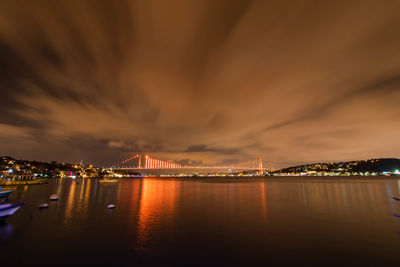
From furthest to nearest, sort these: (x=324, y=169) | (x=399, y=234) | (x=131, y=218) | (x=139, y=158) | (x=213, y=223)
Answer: (x=324, y=169)
(x=139, y=158)
(x=131, y=218)
(x=213, y=223)
(x=399, y=234)

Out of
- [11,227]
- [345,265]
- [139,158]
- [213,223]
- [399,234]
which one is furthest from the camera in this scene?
[139,158]

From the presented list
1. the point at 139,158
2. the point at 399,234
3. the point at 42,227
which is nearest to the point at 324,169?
the point at 139,158

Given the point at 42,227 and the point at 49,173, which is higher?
the point at 49,173

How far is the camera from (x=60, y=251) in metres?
10.1

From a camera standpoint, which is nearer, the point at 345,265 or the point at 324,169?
the point at 345,265

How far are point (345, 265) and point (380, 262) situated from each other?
1.63 m

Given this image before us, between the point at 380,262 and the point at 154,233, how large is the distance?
Answer: 1096cm

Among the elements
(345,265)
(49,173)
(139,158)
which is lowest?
(345,265)

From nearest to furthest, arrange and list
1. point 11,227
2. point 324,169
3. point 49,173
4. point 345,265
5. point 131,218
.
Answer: point 345,265
point 11,227
point 131,218
point 49,173
point 324,169

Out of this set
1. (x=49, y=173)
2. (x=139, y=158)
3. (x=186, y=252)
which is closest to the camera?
(x=186, y=252)

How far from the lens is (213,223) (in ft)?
50.1

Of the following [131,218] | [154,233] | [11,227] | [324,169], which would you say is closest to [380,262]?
[154,233]

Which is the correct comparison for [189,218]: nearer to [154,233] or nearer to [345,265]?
[154,233]

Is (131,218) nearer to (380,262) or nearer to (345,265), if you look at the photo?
(345,265)
